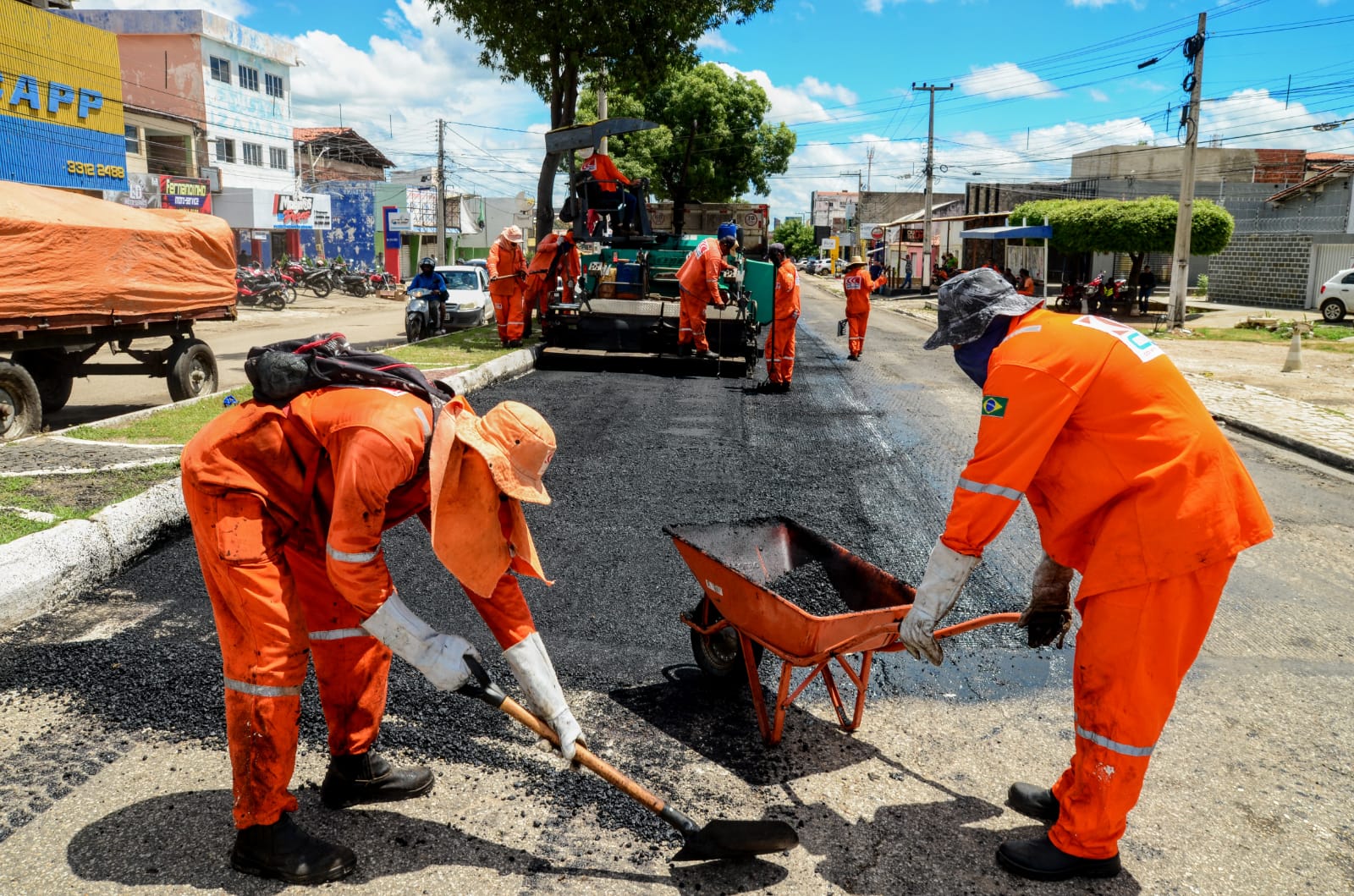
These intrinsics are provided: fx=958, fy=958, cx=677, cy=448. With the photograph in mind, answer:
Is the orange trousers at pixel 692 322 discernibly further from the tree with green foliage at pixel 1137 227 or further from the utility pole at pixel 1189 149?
the tree with green foliage at pixel 1137 227

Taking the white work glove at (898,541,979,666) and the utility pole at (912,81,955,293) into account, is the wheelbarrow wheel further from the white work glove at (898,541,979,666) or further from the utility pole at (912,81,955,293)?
the utility pole at (912,81,955,293)

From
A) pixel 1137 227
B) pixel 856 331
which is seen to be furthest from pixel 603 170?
pixel 1137 227

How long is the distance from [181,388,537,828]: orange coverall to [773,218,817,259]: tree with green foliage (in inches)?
3014

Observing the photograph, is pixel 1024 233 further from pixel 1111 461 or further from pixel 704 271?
pixel 1111 461

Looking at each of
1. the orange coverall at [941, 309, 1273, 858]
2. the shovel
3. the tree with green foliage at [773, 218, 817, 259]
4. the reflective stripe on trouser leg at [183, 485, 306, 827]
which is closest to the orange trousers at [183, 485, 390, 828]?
the reflective stripe on trouser leg at [183, 485, 306, 827]

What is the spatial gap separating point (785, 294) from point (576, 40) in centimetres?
756

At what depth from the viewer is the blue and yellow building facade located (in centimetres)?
2100

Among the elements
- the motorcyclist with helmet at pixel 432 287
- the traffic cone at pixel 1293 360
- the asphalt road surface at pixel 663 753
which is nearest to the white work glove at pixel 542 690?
the asphalt road surface at pixel 663 753

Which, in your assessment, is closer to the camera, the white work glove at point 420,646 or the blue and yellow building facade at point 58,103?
the white work glove at point 420,646

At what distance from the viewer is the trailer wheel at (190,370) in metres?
9.84

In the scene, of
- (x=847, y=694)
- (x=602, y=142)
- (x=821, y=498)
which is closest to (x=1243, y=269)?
(x=602, y=142)

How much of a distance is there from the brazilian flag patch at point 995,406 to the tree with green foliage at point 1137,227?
25.4m

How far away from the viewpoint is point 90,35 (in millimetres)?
23844

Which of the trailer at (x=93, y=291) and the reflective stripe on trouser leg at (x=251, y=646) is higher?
the trailer at (x=93, y=291)
